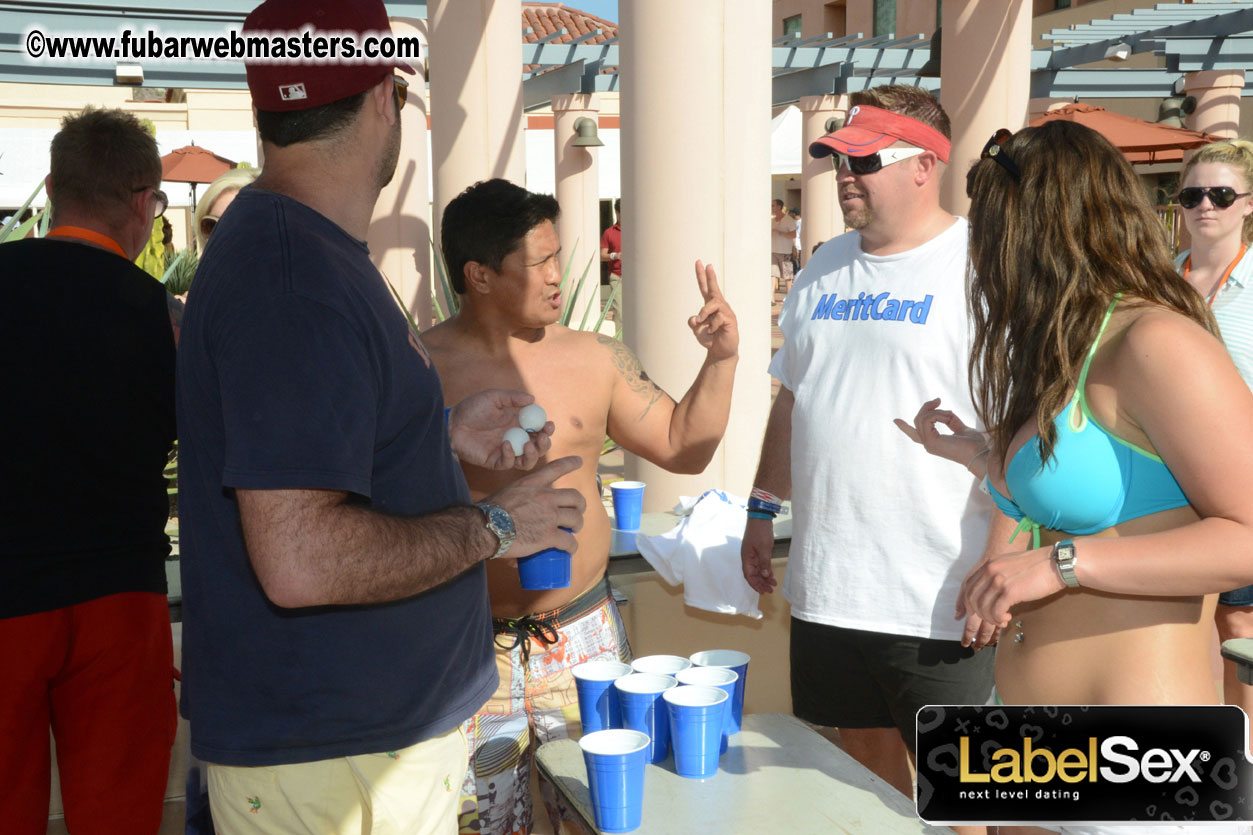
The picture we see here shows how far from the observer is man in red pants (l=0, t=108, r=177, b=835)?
2451mm

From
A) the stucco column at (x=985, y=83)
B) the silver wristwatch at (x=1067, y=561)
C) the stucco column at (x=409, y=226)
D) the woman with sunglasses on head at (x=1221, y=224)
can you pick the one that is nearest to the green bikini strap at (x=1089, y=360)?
the silver wristwatch at (x=1067, y=561)

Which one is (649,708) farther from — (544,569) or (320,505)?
(320,505)

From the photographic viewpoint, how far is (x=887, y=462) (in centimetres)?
277

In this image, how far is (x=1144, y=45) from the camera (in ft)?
44.6

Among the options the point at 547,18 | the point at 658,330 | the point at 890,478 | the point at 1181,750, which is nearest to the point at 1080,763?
the point at 1181,750

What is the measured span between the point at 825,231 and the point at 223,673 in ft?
47.6

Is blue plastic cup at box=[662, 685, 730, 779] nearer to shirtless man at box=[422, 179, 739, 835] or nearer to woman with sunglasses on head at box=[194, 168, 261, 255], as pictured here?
shirtless man at box=[422, 179, 739, 835]

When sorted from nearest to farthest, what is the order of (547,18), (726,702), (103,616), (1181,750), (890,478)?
1. (1181,750)
2. (726,702)
3. (103,616)
4. (890,478)
5. (547,18)

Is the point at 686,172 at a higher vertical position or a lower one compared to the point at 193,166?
lower

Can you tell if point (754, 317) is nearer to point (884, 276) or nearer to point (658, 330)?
point (658, 330)

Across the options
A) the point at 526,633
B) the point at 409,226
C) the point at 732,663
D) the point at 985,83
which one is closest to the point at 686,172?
the point at 526,633

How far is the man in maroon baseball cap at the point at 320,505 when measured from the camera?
1.43m

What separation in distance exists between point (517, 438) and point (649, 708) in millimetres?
581

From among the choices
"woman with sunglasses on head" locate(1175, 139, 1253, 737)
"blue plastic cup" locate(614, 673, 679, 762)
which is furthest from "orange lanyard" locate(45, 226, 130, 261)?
"woman with sunglasses on head" locate(1175, 139, 1253, 737)
